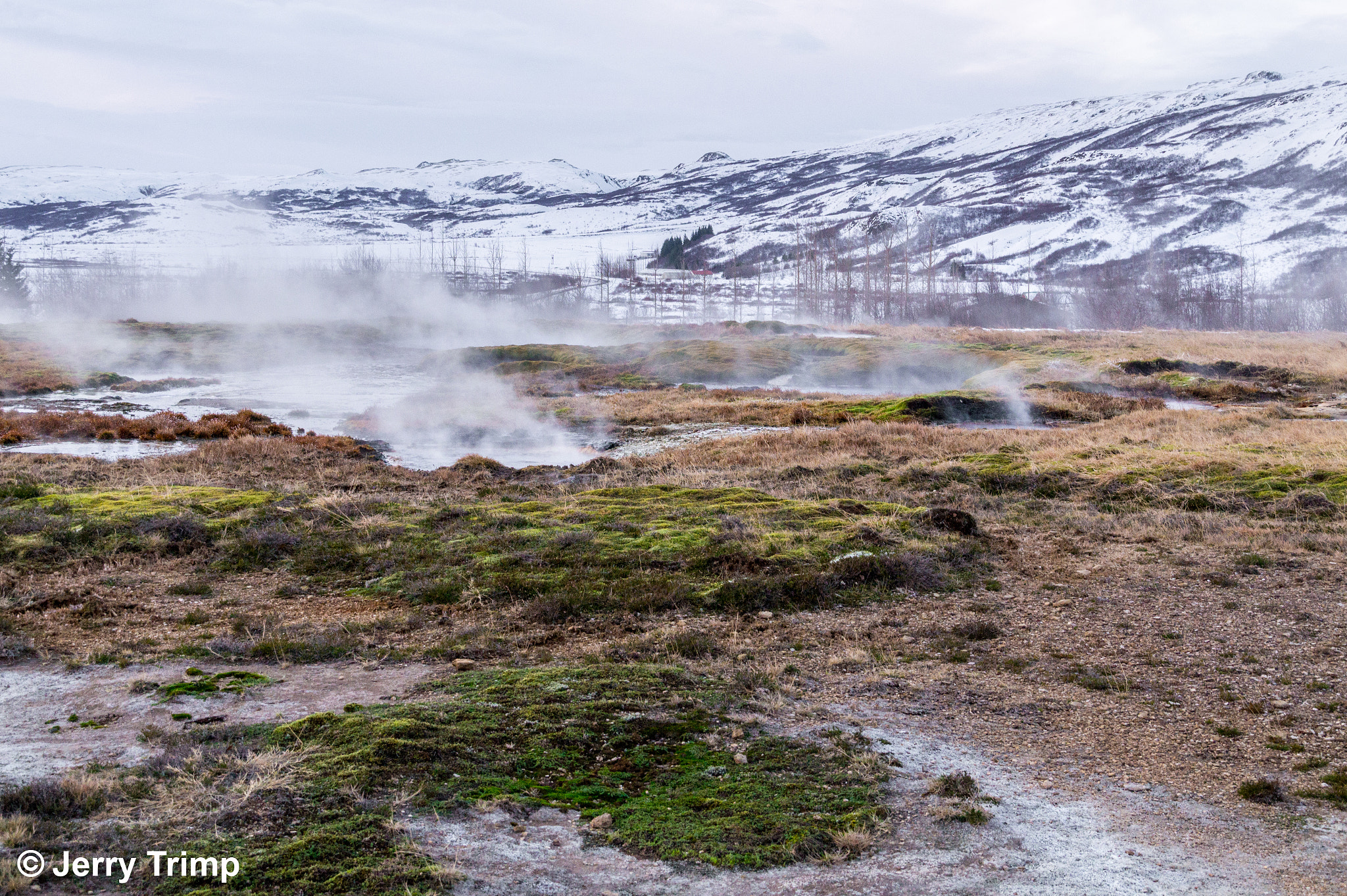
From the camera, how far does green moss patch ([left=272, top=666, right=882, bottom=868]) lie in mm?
5973

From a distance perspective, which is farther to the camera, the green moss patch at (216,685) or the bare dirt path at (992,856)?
the green moss patch at (216,685)

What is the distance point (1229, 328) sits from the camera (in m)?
104

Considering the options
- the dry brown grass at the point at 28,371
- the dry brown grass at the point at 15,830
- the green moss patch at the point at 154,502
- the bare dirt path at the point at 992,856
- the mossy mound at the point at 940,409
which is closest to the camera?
the dry brown grass at the point at 15,830

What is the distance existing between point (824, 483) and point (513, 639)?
12093 millimetres

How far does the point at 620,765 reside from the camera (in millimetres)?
7035

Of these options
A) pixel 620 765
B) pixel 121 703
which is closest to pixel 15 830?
pixel 121 703

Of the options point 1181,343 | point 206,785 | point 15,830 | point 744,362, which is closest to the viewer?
point 15,830

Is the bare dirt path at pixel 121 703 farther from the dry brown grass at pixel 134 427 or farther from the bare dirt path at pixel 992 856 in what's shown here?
the dry brown grass at pixel 134 427

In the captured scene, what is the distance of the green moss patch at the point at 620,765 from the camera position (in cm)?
597

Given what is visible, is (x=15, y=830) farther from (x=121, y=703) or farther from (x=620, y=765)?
(x=620, y=765)

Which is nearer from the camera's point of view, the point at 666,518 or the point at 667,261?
the point at 666,518

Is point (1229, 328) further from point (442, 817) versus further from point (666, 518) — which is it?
point (442, 817)

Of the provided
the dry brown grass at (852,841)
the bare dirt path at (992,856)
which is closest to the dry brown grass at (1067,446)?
the bare dirt path at (992,856)

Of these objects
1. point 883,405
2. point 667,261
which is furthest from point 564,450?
point 667,261
